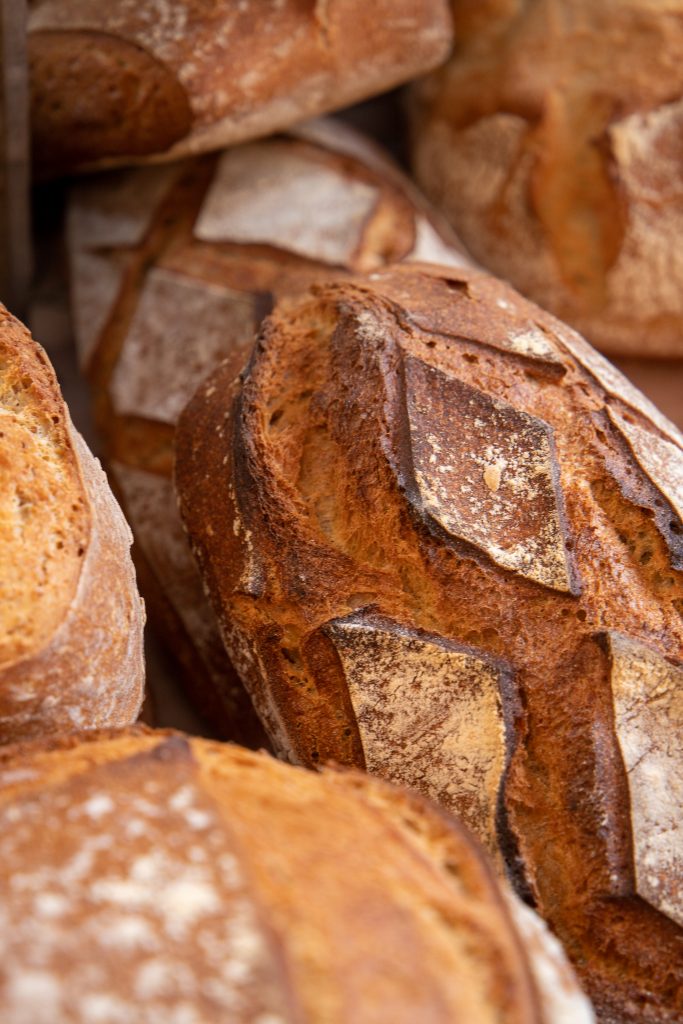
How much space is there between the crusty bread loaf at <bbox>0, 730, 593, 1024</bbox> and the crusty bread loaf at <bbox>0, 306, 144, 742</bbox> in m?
0.08

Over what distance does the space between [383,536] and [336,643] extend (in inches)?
5.2

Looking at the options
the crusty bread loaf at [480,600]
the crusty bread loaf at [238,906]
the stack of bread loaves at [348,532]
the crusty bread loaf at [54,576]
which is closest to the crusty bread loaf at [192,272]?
the stack of bread loaves at [348,532]

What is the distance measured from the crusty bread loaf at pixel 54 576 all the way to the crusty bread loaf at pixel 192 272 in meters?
0.36

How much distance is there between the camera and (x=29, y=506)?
40.6 inches

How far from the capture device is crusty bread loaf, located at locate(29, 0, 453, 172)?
Result: 160cm

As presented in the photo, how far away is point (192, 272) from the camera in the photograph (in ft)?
5.40

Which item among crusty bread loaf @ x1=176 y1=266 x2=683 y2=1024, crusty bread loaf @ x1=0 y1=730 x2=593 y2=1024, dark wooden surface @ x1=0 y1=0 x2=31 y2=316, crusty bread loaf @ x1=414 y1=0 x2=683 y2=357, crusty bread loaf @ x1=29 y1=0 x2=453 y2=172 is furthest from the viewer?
crusty bread loaf @ x1=414 y1=0 x2=683 y2=357

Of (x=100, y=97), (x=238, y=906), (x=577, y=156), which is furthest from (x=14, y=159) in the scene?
(x=238, y=906)

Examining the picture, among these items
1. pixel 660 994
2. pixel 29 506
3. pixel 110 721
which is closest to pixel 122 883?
pixel 110 721

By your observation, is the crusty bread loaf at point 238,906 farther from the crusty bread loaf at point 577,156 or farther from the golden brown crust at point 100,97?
the crusty bread loaf at point 577,156

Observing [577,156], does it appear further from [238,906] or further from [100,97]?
[238,906]

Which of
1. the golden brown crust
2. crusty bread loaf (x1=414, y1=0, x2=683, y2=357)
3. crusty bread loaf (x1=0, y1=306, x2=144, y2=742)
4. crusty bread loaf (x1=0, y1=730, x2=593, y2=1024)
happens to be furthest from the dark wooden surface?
crusty bread loaf (x1=0, y1=730, x2=593, y2=1024)

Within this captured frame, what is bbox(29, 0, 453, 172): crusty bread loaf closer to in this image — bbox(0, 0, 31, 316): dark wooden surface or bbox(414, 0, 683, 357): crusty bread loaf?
bbox(0, 0, 31, 316): dark wooden surface

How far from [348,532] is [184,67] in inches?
34.1
